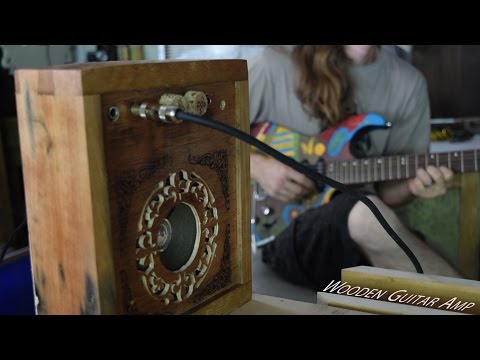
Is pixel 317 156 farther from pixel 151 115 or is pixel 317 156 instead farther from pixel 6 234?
pixel 151 115

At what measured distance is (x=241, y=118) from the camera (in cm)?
63

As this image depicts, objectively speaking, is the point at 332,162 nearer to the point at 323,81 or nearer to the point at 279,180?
the point at 279,180

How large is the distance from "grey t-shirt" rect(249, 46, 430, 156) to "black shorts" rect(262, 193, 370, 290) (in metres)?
0.40

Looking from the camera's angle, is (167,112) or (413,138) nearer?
(167,112)

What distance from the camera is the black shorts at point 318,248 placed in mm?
1548

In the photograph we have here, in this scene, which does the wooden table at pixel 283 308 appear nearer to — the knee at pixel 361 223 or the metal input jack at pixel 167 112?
the metal input jack at pixel 167 112

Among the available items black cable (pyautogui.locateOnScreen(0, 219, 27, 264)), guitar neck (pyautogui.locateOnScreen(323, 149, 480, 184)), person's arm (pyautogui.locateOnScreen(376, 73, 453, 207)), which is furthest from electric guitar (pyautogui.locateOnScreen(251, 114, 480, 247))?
black cable (pyautogui.locateOnScreen(0, 219, 27, 264))

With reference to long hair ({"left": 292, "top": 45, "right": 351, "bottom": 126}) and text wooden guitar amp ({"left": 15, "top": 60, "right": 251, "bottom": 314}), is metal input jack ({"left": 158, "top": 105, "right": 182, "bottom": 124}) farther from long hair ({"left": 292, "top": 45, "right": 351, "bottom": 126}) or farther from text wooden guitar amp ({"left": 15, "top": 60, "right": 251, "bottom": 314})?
long hair ({"left": 292, "top": 45, "right": 351, "bottom": 126})

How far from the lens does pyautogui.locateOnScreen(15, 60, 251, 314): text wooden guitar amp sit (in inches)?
18.2

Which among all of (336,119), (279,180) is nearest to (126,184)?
(279,180)

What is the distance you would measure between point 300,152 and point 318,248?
0.43 meters

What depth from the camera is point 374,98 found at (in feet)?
6.63
